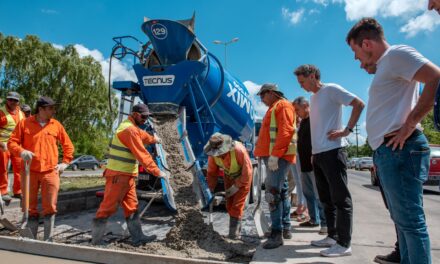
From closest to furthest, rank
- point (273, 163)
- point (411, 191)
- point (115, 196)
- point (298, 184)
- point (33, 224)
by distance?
1. point (411, 191)
2. point (273, 163)
3. point (115, 196)
4. point (33, 224)
5. point (298, 184)

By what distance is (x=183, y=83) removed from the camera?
17.9 ft

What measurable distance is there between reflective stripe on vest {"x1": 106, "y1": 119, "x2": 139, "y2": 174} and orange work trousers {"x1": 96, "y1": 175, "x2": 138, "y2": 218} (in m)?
0.11

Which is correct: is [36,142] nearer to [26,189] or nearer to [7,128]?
[26,189]

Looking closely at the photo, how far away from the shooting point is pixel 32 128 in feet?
14.3

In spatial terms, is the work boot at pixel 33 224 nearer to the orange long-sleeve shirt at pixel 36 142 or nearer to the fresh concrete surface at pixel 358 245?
the orange long-sleeve shirt at pixel 36 142

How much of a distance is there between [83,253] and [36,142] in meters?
1.71

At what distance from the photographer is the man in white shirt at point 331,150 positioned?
124 inches

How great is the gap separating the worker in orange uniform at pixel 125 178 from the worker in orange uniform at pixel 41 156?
687 mm

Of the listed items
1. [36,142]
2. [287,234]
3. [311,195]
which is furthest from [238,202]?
[36,142]

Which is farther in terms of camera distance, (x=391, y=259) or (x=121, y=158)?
(x=121, y=158)

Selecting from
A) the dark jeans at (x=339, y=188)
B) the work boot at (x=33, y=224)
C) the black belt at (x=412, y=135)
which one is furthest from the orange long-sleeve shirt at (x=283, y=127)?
the work boot at (x=33, y=224)

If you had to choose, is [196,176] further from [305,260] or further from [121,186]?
[305,260]

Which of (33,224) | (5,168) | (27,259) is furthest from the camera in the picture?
(5,168)

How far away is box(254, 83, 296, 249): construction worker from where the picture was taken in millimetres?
3543
